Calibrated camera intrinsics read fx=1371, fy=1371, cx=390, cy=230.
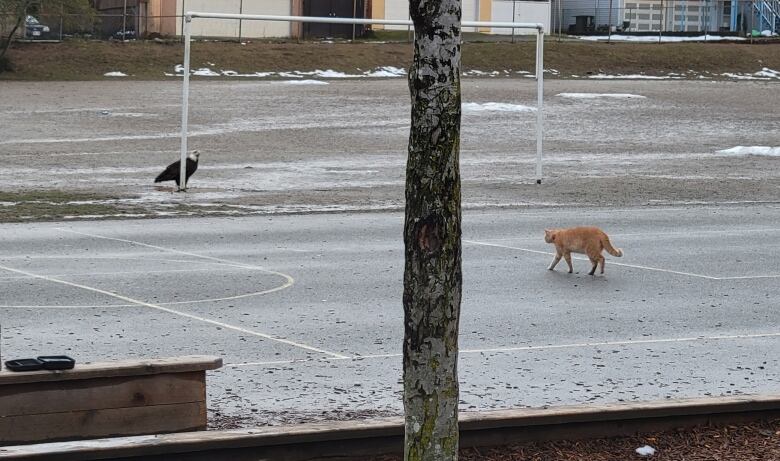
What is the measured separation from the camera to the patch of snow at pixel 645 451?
6.93 meters

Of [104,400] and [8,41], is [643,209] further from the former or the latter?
[8,41]

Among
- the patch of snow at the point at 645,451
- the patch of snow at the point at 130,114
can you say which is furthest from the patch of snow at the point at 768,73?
the patch of snow at the point at 645,451

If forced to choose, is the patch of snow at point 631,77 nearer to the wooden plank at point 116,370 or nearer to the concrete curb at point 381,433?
the concrete curb at point 381,433

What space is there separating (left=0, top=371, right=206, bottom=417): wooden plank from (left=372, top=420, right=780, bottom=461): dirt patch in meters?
1.03

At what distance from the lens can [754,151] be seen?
3192 cm

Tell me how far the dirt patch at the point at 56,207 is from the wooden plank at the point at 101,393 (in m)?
12.8

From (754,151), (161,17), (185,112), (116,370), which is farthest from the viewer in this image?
(161,17)

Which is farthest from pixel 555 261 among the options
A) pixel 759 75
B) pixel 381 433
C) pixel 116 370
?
pixel 759 75

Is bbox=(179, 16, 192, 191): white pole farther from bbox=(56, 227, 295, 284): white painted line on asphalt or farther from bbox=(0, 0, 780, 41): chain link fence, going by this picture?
bbox=(0, 0, 780, 41): chain link fence

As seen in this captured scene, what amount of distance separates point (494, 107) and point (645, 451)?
33085 millimetres

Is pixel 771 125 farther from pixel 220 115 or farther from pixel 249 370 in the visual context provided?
pixel 249 370

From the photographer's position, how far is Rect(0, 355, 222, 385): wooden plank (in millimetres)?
6488

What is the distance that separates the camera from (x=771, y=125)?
38094 millimetres

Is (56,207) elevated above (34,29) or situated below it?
below
